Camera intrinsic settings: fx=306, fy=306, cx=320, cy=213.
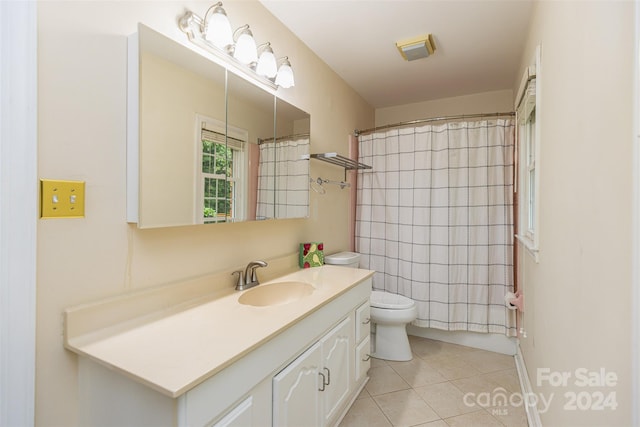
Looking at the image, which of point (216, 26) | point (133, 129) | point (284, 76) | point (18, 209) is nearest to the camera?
point (18, 209)

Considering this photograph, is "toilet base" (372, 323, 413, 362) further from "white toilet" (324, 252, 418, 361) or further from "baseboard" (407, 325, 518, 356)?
"baseboard" (407, 325, 518, 356)

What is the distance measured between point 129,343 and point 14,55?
2.93ft

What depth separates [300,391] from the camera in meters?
1.25

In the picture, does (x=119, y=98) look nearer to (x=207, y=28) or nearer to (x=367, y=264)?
(x=207, y=28)

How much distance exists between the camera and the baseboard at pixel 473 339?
252 centimetres

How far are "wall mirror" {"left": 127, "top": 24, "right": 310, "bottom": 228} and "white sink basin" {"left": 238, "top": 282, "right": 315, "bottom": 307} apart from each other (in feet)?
1.25

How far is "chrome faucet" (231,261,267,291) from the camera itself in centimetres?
157

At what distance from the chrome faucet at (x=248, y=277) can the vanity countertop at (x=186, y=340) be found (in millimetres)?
147

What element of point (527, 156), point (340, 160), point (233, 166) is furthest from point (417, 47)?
point (233, 166)

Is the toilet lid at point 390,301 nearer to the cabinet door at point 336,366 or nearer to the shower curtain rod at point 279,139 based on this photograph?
the cabinet door at point 336,366

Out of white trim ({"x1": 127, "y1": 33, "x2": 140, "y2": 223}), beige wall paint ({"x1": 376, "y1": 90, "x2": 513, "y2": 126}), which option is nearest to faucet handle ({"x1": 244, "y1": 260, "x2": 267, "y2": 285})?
white trim ({"x1": 127, "y1": 33, "x2": 140, "y2": 223})

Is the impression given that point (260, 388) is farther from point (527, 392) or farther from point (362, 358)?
point (527, 392)

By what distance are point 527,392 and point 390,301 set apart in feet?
3.31

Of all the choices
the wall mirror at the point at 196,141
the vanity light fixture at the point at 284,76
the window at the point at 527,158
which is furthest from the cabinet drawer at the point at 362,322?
the vanity light fixture at the point at 284,76
